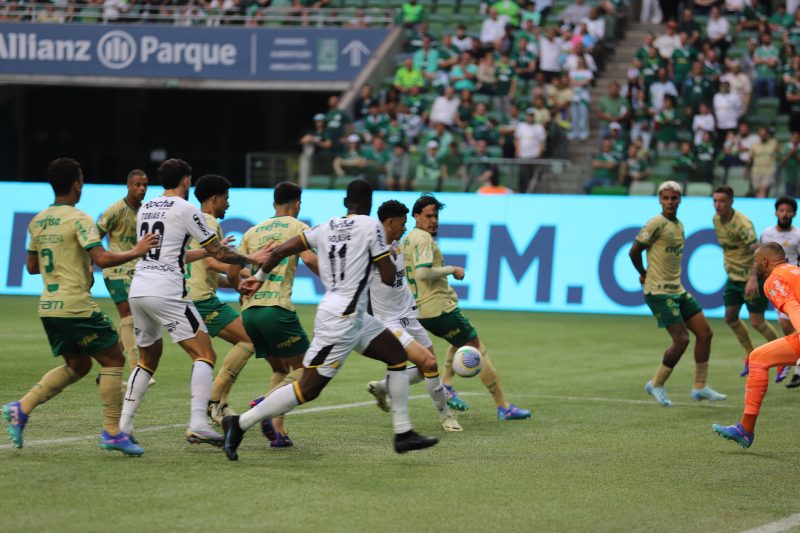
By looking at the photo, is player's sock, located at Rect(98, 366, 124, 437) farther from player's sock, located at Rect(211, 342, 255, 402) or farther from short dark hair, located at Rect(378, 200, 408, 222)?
short dark hair, located at Rect(378, 200, 408, 222)

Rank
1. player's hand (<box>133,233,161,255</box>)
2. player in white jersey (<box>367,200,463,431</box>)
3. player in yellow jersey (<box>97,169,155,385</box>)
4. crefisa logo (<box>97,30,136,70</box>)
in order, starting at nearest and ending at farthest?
player's hand (<box>133,233,161,255</box>) < player in white jersey (<box>367,200,463,431</box>) < player in yellow jersey (<box>97,169,155,385</box>) < crefisa logo (<box>97,30,136,70</box>)

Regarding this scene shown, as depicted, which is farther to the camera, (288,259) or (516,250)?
(516,250)

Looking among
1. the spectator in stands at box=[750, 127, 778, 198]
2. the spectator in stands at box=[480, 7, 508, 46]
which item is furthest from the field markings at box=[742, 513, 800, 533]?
the spectator in stands at box=[480, 7, 508, 46]

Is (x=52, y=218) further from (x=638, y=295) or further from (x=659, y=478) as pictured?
(x=638, y=295)

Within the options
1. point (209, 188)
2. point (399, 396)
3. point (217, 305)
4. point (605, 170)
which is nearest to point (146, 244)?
point (209, 188)

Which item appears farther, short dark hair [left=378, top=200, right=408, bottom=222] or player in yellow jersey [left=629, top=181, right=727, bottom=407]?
player in yellow jersey [left=629, top=181, right=727, bottom=407]

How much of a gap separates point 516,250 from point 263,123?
61.0 feet

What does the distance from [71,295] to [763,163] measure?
17880mm

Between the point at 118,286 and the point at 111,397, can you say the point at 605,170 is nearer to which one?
the point at 118,286

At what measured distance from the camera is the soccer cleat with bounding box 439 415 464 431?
443 inches

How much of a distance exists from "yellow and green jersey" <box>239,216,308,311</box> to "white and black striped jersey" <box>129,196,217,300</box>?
765 millimetres

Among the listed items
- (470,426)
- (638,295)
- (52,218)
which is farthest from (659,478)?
(638,295)

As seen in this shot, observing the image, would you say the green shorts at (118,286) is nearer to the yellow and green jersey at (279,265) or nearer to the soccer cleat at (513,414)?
the yellow and green jersey at (279,265)

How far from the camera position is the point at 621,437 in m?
11.0
